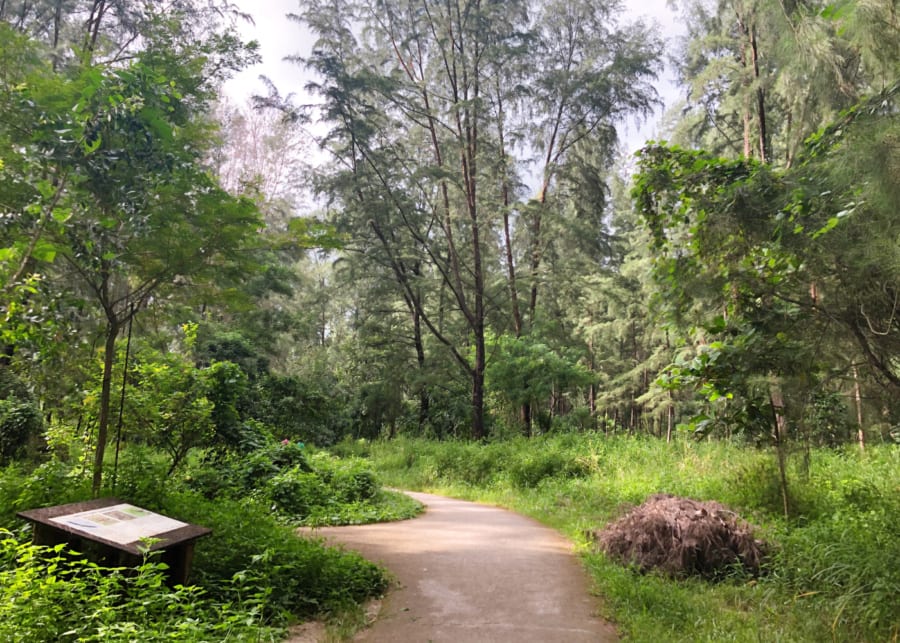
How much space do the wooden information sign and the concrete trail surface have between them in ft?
4.93

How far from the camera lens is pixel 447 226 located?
18.5m

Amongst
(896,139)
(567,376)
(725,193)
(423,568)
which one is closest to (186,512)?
(423,568)

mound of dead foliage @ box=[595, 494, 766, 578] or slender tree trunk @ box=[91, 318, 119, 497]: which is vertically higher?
slender tree trunk @ box=[91, 318, 119, 497]

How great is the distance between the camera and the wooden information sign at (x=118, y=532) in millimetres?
3699

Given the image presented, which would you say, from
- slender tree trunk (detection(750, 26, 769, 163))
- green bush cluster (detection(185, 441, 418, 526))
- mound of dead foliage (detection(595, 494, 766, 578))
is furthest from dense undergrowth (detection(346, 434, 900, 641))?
slender tree trunk (detection(750, 26, 769, 163))

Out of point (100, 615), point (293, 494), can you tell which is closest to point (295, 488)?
point (293, 494)

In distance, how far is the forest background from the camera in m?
4.45

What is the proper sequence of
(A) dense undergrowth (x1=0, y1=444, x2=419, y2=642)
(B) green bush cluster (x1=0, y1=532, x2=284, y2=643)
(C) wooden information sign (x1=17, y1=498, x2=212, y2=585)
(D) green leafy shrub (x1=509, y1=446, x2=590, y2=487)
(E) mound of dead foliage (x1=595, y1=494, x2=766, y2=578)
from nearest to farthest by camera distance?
(B) green bush cluster (x1=0, y1=532, x2=284, y2=643)
(A) dense undergrowth (x1=0, y1=444, x2=419, y2=642)
(C) wooden information sign (x1=17, y1=498, x2=212, y2=585)
(E) mound of dead foliage (x1=595, y1=494, x2=766, y2=578)
(D) green leafy shrub (x1=509, y1=446, x2=590, y2=487)

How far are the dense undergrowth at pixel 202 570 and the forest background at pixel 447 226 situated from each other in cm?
59

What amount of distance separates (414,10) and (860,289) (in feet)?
54.6

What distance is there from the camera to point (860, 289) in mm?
4531

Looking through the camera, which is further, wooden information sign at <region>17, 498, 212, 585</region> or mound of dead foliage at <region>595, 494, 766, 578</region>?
mound of dead foliage at <region>595, 494, 766, 578</region>

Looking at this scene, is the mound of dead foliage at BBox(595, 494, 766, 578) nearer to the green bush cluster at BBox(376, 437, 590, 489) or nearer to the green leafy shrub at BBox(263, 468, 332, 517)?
the green leafy shrub at BBox(263, 468, 332, 517)

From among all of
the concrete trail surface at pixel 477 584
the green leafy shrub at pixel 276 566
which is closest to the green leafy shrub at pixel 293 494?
the concrete trail surface at pixel 477 584
